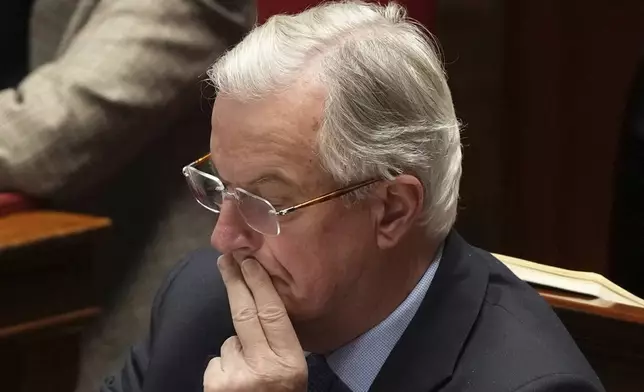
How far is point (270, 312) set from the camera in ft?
4.32

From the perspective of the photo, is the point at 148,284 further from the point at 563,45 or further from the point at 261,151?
the point at 563,45

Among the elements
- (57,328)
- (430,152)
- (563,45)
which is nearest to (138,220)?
(57,328)

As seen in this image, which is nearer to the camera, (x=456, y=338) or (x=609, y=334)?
(x=456, y=338)

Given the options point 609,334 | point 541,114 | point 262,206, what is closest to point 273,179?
point 262,206

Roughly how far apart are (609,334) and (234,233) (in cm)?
72

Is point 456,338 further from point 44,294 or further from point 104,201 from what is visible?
point 104,201

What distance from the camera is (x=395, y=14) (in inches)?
55.0

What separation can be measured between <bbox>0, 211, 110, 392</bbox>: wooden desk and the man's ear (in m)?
0.57

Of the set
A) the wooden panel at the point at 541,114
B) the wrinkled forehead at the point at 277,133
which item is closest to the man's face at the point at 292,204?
the wrinkled forehead at the point at 277,133

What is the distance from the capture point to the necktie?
138 cm

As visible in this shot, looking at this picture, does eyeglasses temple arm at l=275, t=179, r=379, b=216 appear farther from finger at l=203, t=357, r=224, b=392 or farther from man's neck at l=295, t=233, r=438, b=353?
finger at l=203, t=357, r=224, b=392

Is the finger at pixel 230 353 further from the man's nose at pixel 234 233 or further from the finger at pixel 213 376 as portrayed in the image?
the man's nose at pixel 234 233

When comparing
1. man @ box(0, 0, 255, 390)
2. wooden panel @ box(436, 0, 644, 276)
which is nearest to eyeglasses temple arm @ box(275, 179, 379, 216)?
man @ box(0, 0, 255, 390)

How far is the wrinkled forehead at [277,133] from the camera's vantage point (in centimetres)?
125
